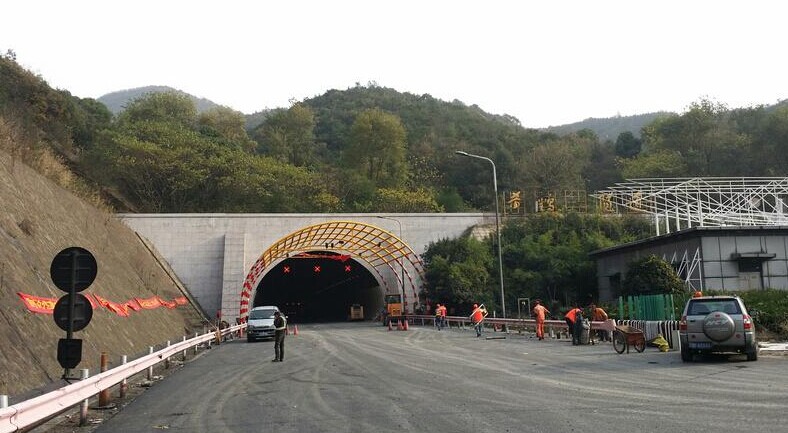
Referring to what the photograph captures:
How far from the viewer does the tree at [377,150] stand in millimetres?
82562

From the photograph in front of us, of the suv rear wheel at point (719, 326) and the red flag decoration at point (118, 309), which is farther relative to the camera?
the red flag decoration at point (118, 309)

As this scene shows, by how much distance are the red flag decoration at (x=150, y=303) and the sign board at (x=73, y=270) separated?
56.7 ft

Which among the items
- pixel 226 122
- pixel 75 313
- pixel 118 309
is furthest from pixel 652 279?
pixel 226 122

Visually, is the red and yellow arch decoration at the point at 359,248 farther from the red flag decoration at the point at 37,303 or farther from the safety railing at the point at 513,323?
the red flag decoration at the point at 37,303

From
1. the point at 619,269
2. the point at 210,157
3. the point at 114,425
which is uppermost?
the point at 210,157

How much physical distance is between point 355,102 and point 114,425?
108865 mm

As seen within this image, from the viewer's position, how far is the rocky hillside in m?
13.0

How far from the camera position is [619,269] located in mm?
40156

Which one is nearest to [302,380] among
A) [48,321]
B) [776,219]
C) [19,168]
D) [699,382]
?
[48,321]

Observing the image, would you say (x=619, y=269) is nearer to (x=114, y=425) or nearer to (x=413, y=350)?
(x=413, y=350)

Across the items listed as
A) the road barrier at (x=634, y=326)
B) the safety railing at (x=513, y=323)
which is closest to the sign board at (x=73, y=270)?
the road barrier at (x=634, y=326)

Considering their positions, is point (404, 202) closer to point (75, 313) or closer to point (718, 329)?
point (718, 329)

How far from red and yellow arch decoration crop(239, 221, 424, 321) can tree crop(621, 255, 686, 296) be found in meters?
18.8

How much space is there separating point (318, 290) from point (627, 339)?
62010 millimetres
